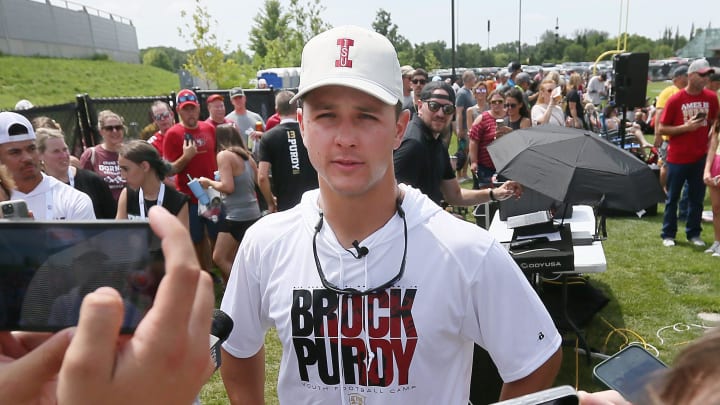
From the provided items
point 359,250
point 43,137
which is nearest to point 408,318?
point 359,250

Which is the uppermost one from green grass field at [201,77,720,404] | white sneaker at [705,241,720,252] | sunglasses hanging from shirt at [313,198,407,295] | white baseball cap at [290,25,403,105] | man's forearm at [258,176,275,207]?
white baseball cap at [290,25,403,105]

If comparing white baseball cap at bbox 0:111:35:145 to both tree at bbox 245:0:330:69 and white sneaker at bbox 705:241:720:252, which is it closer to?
white sneaker at bbox 705:241:720:252

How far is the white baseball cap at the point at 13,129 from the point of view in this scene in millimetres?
3365

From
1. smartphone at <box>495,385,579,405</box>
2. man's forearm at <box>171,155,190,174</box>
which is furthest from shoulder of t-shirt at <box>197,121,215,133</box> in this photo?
smartphone at <box>495,385,579,405</box>

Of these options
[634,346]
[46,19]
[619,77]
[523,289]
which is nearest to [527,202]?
[523,289]

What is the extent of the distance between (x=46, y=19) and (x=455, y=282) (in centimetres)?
5806

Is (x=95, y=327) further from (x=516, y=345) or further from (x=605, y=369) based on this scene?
(x=516, y=345)

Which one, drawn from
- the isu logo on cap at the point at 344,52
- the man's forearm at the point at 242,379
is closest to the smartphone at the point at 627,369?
the isu logo on cap at the point at 344,52

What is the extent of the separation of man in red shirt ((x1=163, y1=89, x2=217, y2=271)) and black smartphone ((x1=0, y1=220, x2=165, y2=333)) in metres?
5.31

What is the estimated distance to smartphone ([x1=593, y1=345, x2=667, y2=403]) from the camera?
1.10m

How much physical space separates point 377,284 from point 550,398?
2.89 feet

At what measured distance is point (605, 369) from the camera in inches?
46.1

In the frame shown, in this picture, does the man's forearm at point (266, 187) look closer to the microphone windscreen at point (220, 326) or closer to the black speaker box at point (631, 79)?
the microphone windscreen at point (220, 326)

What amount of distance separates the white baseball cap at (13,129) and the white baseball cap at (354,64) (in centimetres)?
269
